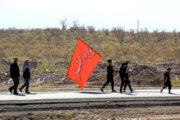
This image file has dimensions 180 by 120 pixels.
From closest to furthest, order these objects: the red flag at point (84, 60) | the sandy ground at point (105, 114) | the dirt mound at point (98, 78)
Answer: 1. the sandy ground at point (105, 114)
2. the red flag at point (84, 60)
3. the dirt mound at point (98, 78)

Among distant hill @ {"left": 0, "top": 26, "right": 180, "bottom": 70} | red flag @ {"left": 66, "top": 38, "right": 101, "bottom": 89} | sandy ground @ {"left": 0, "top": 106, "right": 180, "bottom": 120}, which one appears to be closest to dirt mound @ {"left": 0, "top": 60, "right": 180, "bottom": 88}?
red flag @ {"left": 66, "top": 38, "right": 101, "bottom": 89}

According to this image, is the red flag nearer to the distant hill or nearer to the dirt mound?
the dirt mound

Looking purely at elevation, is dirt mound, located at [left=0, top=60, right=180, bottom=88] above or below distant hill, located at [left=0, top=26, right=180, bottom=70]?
below

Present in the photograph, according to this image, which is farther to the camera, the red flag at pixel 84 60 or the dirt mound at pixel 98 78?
the dirt mound at pixel 98 78

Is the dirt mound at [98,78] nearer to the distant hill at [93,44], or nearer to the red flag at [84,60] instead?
the red flag at [84,60]

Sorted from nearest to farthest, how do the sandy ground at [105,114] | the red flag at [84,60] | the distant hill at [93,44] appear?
the sandy ground at [105,114], the red flag at [84,60], the distant hill at [93,44]

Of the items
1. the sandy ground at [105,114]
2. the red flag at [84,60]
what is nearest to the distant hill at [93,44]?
the red flag at [84,60]

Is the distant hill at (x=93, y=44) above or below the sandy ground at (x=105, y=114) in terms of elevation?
above

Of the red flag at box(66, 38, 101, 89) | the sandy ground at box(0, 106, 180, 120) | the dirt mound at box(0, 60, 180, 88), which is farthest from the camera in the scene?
the dirt mound at box(0, 60, 180, 88)

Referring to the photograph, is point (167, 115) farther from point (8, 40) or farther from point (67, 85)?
point (8, 40)

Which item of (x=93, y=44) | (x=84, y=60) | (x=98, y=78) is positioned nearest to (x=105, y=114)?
(x=84, y=60)

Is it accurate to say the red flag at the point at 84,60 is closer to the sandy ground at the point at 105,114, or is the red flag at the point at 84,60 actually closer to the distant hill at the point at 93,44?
the sandy ground at the point at 105,114

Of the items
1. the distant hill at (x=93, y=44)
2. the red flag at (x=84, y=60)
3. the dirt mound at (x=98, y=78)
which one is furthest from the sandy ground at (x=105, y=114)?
the distant hill at (x=93, y=44)

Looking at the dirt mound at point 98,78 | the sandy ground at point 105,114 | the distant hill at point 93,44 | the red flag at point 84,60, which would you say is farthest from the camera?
the distant hill at point 93,44
